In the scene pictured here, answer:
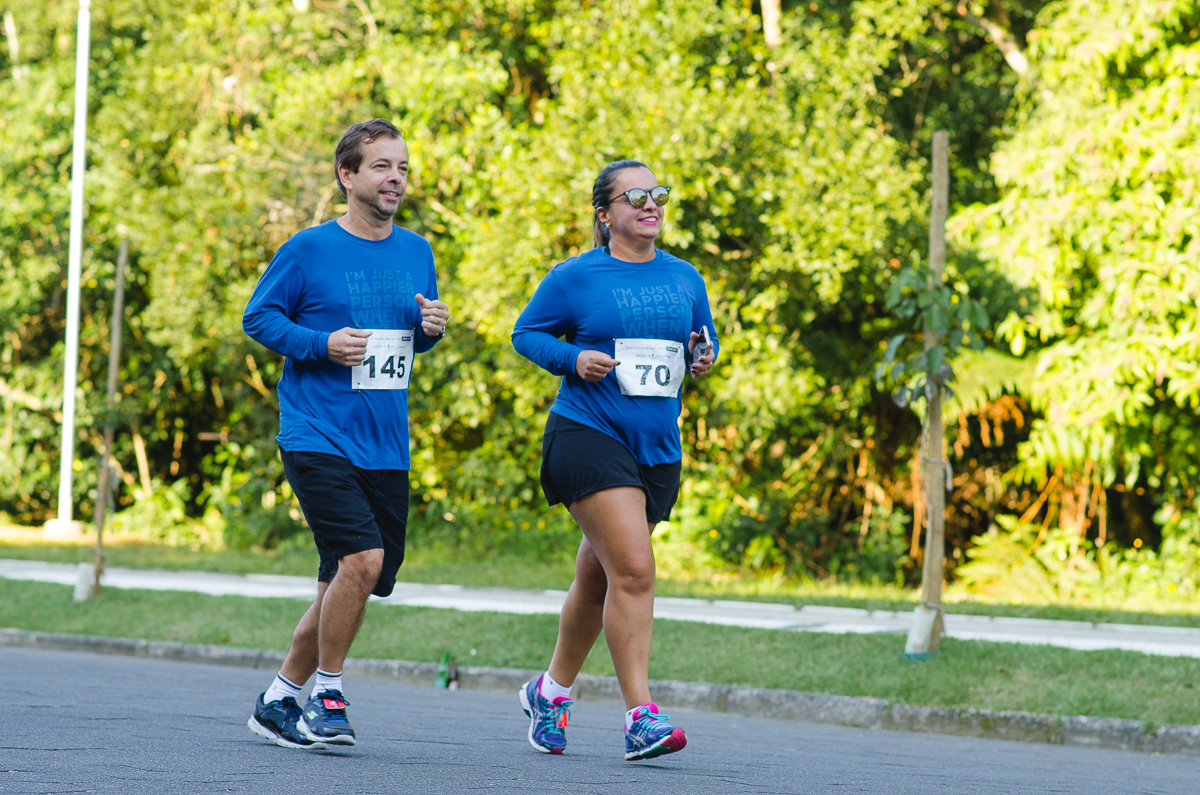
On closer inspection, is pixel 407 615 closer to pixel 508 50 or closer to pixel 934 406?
pixel 934 406

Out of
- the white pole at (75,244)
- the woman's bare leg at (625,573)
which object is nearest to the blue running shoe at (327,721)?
the woman's bare leg at (625,573)

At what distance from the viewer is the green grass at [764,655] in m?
6.95

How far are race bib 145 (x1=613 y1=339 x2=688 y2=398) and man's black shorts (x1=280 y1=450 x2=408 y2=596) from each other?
85 cm

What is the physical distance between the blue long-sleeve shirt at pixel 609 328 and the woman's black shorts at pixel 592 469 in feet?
0.13

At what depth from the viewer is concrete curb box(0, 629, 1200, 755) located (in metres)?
6.54

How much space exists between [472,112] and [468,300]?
290 centimetres

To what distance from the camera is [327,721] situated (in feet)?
14.0

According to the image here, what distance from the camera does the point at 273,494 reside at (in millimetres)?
19922

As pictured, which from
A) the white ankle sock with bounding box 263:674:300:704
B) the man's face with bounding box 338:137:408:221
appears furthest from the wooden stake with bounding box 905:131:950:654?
the man's face with bounding box 338:137:408:221

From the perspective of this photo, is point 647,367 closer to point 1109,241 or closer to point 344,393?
point 344,393

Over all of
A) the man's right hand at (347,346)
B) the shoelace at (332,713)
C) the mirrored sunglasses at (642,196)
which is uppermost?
the mirrored sunglasses at (642,196)

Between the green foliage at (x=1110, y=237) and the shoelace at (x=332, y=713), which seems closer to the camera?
the shoelace at (x=332, y=713)

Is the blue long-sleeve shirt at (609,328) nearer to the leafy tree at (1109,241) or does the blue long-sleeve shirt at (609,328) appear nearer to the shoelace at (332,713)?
the shoelace at (332,713)

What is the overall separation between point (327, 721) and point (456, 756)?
478 mm
